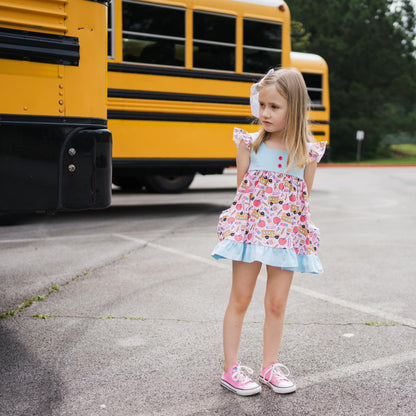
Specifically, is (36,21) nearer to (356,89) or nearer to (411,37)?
(356,89)

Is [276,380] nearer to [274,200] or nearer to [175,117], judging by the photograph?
[274,200]

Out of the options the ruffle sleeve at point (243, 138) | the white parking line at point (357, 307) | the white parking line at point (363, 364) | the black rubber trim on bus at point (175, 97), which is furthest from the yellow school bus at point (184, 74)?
the ruffle sleeve at point (243, 138)

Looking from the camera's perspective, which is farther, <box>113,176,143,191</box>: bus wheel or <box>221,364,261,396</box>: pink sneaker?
<box>113,176,143,191</box>: bus wheel

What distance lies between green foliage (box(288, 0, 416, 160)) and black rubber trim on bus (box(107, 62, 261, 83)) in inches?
1333

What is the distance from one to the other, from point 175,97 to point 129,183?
4690 mm

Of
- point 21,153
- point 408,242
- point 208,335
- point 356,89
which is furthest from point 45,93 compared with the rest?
point 356,89

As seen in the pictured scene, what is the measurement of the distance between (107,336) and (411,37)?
44.6 metres

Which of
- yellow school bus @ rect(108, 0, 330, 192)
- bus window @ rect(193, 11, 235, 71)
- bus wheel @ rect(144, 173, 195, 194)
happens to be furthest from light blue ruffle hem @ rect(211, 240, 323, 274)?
bus wheel @ rect(144, 173, 195, 194)

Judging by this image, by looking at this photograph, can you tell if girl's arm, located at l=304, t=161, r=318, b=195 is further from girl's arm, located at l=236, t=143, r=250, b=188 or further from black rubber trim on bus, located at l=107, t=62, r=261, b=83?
black rubber trim on bus, located at l=107, t=62, r=261, b=83

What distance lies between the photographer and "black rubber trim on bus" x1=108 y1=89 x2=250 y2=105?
7.50 meters

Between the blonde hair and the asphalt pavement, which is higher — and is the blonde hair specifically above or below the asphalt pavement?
above

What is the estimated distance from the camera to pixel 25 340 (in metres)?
3.32

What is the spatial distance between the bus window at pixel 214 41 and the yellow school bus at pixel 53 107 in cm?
465

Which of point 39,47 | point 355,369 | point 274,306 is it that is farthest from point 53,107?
point 355,369
